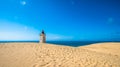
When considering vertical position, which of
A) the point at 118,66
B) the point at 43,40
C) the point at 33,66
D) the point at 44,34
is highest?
the point at 44,34

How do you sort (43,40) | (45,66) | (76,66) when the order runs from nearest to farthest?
(45,66)
(76,66)
(43,40)

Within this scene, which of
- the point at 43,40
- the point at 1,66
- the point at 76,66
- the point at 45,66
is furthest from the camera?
the point at 43,40

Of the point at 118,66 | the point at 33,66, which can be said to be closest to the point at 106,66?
the point at 118,66

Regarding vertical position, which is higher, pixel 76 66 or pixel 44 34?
pixel 44 34

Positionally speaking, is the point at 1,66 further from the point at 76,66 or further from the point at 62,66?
the point at 76,66

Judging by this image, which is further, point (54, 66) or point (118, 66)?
point (118, 66)

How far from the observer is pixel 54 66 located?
5676 mm

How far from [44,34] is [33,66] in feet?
58.7

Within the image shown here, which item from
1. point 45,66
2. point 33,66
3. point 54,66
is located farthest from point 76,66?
point 33,66

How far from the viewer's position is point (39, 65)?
223 inches

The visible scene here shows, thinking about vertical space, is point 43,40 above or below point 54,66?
above

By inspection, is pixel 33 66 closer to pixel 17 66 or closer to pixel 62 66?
pixel 17 66

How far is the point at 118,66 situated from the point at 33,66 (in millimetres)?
6181

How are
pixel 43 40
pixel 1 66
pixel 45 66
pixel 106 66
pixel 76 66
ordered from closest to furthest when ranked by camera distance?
pixel 1 66 < pixel 45 66 < pixel 76 66 < pixel 106 66 < pixel 43 40
